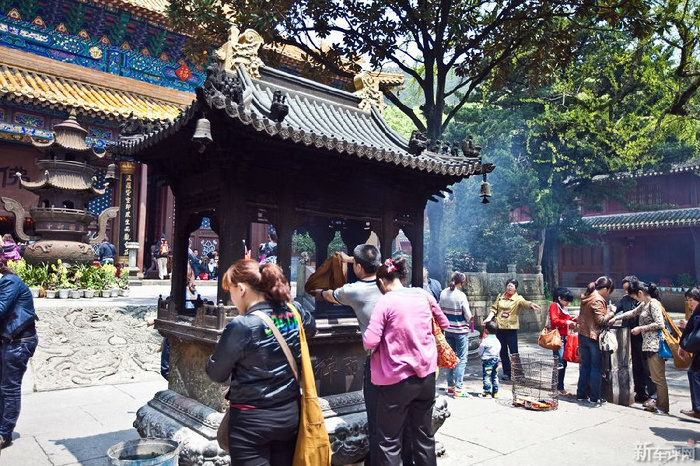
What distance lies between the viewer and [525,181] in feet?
65.5

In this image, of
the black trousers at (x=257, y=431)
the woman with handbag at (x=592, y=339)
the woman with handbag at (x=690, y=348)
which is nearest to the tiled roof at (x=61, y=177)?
the black trousers at (x=257, y=431)

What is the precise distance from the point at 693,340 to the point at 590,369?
177 centimetres

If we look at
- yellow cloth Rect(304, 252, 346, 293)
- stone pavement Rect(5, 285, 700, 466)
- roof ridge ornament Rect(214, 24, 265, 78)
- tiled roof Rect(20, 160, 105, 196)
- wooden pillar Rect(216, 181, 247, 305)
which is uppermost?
roof ridge ornament Rect(214, 24, 265, 78)

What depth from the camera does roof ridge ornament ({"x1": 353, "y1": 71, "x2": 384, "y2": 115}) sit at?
6.64 metres

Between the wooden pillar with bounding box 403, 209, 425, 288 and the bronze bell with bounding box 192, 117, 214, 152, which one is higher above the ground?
the bronze bell with bounding box 192, 117, 214, 152

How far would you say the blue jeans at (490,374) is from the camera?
756 cm

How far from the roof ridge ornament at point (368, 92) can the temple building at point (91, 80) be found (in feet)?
23.1

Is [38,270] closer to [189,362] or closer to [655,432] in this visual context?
[189,362]

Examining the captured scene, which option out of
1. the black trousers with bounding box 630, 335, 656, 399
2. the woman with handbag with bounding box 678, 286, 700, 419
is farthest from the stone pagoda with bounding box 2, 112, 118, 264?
the woman with handbag with bounding box 678, 286, 700, 419

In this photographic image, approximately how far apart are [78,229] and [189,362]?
27.4 ft

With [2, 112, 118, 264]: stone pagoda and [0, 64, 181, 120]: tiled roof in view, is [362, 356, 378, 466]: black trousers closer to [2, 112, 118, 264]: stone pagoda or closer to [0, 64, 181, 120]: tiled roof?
[2, 112, 118, 264]: stone pagoda

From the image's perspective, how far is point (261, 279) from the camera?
2.92 meters

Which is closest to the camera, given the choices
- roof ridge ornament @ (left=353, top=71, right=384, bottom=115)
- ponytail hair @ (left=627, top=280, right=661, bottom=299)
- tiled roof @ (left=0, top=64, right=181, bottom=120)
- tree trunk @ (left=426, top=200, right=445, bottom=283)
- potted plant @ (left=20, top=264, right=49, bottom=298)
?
roof ridge ornament @ (left=353, top=71, right=384, bottom=115)

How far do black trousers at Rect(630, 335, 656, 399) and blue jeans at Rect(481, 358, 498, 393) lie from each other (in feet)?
7.07
